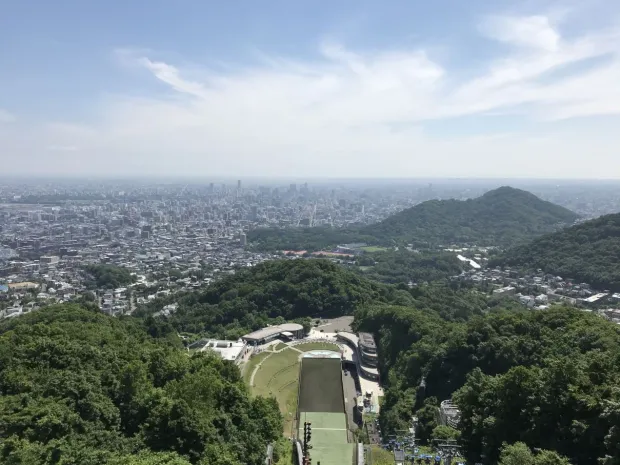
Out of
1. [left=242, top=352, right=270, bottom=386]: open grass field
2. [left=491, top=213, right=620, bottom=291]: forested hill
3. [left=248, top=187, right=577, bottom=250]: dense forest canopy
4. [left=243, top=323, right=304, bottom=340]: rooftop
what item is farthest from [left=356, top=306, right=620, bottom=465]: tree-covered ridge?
[left=248, top=187, right=577, bottom=250]: dense forest canopy

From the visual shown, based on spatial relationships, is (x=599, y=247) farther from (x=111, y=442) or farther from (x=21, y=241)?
(x=21, y=241)

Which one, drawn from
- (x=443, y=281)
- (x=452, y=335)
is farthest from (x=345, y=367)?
(x=443, y=281)

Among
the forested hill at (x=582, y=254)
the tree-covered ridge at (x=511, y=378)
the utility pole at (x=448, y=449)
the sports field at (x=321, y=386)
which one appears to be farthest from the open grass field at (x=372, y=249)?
the utility pole at (x=448, y=449)

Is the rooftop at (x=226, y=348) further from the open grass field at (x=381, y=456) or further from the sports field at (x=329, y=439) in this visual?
the open grass field at (x=381, y=456)

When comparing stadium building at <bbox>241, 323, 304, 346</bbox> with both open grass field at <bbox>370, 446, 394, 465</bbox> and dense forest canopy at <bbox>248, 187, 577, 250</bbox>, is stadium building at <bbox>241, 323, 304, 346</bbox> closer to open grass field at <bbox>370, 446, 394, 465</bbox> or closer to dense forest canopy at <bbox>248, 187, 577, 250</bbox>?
open grass field at <bbox>370, 446, 394, 465</bbox>

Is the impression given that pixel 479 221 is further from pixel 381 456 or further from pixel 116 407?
pixel 116 407

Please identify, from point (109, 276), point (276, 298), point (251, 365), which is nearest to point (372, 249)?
point (109, 276)
